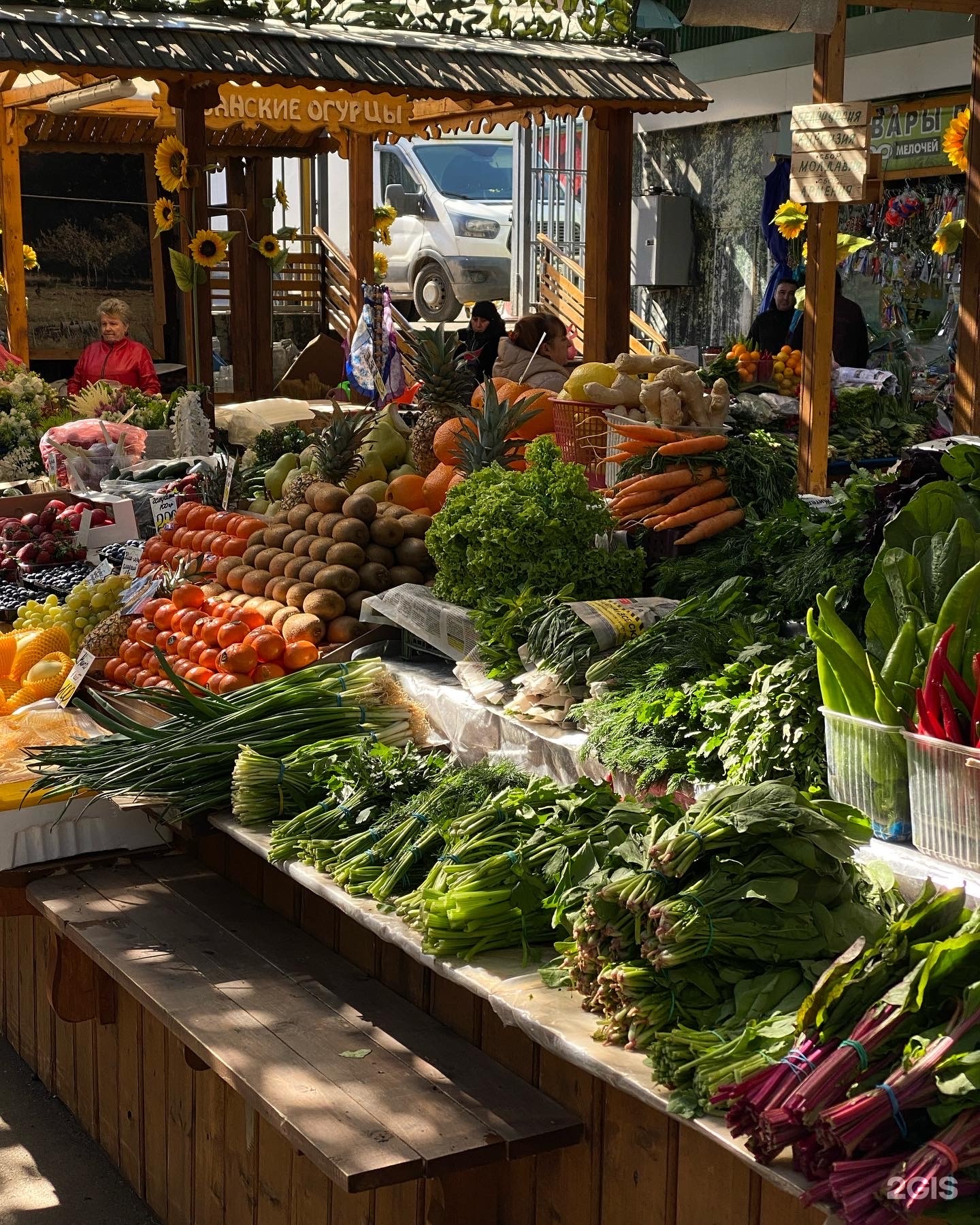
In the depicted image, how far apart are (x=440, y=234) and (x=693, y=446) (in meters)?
12.5

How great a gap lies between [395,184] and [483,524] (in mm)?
13297

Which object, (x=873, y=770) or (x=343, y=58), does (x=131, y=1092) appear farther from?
(x=343, y=58)

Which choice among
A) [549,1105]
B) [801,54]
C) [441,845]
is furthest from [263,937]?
[801,54]

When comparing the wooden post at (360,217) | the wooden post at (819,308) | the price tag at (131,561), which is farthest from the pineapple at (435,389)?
the wooden post at (360,217)

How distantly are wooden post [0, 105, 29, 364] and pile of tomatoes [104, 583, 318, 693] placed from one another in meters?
7.92

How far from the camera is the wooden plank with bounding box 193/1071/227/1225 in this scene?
11.1 feet

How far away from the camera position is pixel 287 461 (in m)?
5.58

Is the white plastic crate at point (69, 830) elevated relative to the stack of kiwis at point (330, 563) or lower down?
lower down

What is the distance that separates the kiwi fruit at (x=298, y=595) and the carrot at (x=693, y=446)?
1.17 meters

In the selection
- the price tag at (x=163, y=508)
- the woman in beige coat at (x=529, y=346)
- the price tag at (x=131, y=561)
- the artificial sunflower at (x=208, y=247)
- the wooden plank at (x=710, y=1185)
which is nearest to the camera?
the wooden plank at (x=710, y=1185)

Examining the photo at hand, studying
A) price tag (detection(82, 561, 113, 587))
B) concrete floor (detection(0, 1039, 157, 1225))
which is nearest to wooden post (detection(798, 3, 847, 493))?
price tag (detection(82, 561, 113, 587))

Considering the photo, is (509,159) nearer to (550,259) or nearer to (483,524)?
(550,259)

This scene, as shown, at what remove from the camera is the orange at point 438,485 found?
15.2 feet

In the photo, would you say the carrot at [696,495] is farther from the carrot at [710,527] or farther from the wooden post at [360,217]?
the wooden post at [360,217]
